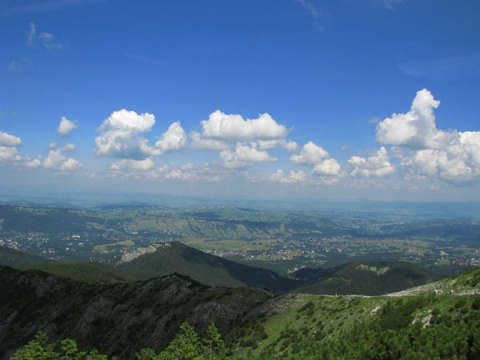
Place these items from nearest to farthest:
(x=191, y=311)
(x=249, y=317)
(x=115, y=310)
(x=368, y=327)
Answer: (x=368, y=327)
(x=249, y=317)
(x=191, y=311)
(x=115, y=310)

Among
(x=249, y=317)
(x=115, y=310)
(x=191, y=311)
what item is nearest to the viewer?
(x=249, y=317)

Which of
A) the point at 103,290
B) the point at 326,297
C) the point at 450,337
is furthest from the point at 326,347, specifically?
the point at 103,290

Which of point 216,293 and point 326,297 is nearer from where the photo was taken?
point 326,297

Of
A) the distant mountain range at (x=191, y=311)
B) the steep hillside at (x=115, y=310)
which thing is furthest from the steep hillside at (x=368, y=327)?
the steep hillside at (x=115, y=310)

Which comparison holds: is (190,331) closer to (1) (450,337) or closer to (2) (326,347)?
(2) (326,347)

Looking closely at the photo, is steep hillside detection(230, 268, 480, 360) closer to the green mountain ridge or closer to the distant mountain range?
the green mountain ridge

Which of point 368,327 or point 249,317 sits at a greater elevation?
point 368,327

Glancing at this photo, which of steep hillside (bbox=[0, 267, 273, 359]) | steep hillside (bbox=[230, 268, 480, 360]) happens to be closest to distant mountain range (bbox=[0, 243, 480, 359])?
steep hillside (bbox=[230, 268, 480, 360])

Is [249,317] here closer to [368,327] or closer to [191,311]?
[191,311]

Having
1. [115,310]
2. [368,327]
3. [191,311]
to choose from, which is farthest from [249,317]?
[115,310]
